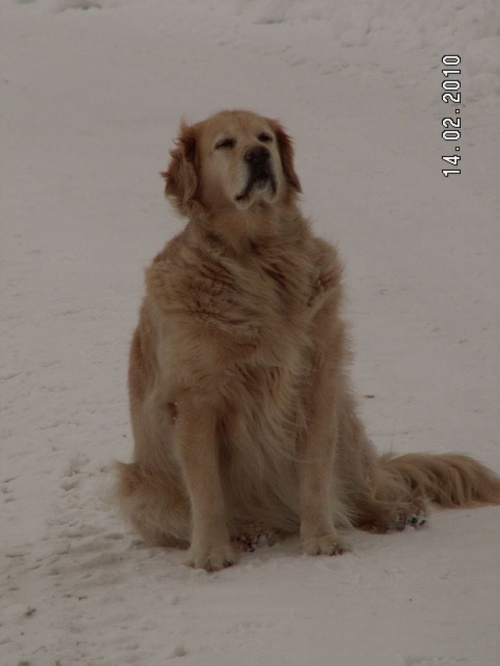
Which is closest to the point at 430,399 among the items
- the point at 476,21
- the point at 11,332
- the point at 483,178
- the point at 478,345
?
the point at 478,345

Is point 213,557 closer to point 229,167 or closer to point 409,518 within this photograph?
point 409,518

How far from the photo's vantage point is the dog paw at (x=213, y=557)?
3721 mm

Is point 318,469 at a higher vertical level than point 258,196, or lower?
lower

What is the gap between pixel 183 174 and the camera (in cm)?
404

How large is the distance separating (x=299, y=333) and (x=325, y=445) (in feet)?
1.46

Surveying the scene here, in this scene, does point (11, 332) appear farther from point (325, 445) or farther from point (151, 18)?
point (151, 18)

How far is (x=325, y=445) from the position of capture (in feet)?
12.8
